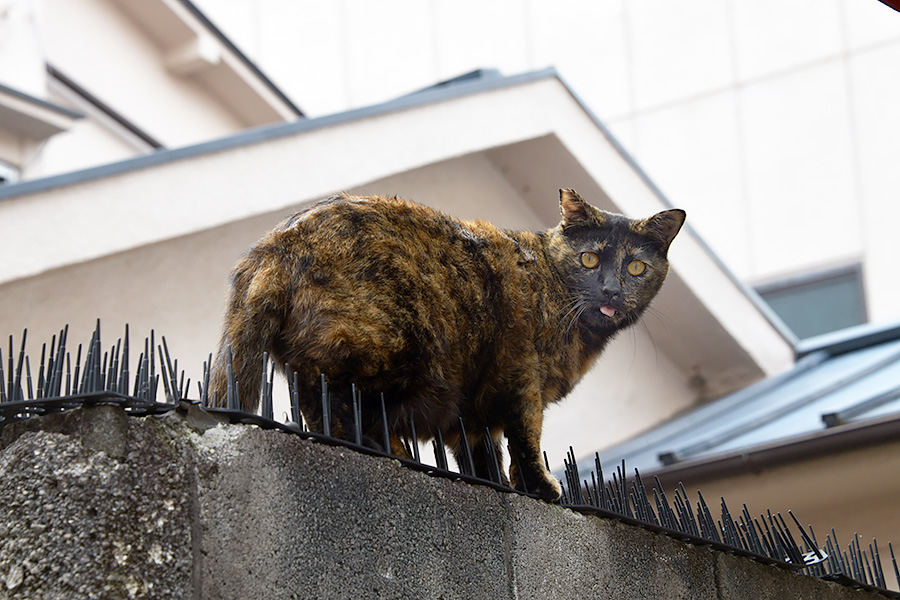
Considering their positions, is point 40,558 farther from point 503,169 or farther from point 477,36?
point 477,36

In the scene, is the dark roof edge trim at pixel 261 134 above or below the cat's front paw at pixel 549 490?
above

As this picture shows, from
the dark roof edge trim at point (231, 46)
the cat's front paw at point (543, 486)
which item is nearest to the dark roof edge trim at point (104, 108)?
the dark roof edge trim at point (231, 46)

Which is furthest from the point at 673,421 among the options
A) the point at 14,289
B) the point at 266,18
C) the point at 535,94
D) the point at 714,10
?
the point at 266,18

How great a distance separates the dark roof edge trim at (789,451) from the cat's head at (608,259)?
2698 millimetres

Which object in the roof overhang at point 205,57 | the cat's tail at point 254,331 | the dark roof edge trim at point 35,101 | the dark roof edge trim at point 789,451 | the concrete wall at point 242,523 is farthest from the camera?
the roof overhang at point 205,57

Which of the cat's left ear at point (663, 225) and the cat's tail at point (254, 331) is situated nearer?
the cat's tail at point (254, 331)

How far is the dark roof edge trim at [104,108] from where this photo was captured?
880 centimetres

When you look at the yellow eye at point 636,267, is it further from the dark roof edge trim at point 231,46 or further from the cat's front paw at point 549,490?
the dark roof edge trim at point 231,46

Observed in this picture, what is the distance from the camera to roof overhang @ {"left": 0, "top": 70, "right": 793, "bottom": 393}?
455cm

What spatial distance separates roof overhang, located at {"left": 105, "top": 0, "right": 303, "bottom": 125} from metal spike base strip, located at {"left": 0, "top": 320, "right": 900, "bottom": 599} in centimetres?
778

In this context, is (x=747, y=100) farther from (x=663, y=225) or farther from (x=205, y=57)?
(x=663, y=225)

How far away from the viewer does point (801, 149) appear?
1119cm

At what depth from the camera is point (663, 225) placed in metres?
3.19

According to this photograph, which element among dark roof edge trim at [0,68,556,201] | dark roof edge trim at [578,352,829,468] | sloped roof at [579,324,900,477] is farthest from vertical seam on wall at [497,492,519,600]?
dark roof edge trim at [578,352,829,468]
